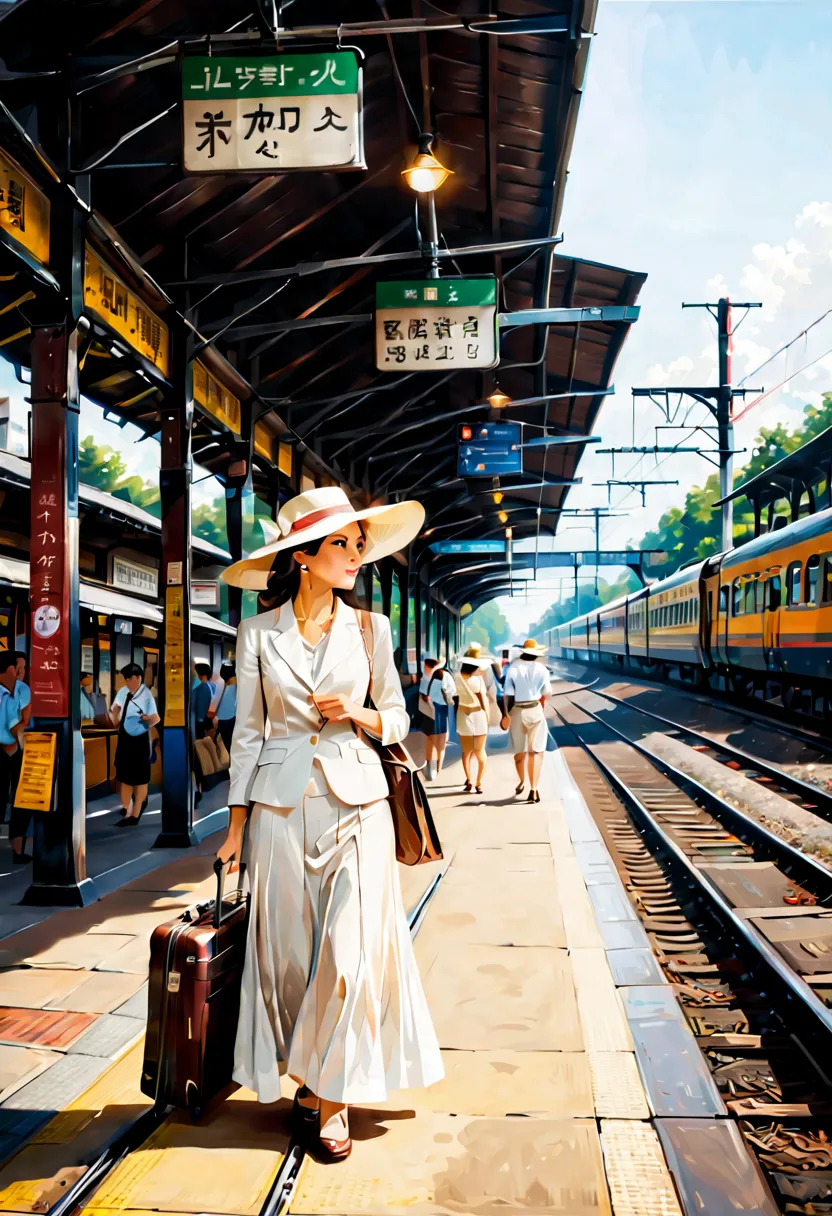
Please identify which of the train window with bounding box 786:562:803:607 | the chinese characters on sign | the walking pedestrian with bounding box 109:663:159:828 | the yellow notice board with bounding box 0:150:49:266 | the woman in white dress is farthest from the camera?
the train window with bounding box 786:562:803:607

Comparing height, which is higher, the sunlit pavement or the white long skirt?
the white long skirt

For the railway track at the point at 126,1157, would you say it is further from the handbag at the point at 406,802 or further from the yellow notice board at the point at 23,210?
the yellow notice board at the point at 23,210

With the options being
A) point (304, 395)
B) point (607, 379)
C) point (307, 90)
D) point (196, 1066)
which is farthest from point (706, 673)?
point (196, 1066)

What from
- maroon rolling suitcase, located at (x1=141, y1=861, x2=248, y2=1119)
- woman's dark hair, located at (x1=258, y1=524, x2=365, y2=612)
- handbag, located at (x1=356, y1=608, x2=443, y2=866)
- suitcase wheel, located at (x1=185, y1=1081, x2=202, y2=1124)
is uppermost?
woman's dark hair, located at (x1=258, y1=524, x2=365, y2=612)

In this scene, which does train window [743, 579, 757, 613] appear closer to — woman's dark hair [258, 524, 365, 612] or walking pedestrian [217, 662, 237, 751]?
walking pedestrian [217, 662, 237, 751]

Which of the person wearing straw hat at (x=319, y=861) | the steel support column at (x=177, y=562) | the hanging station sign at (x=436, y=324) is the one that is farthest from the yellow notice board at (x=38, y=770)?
the hanging station sign at (x=436, y=324)

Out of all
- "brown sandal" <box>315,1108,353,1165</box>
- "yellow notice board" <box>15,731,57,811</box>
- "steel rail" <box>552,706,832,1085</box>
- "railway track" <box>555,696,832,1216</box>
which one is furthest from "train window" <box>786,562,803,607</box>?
"brown sandal" <box>315,1108,353,1165</box>

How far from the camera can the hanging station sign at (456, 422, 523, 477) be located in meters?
14.9

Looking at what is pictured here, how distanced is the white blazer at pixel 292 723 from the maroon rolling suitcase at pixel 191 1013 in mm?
333

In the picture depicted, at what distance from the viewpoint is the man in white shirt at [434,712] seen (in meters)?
13.7

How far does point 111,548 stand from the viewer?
47.2ft

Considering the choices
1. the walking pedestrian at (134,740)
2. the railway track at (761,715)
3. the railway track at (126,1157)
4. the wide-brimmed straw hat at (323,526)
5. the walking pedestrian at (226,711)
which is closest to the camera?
the railway track at (126,1157)

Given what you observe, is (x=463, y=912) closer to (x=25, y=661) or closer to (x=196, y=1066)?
(x=196, y=1066)

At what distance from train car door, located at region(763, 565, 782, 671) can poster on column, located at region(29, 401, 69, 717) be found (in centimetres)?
1361
